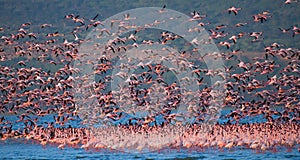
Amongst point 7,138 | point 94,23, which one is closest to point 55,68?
point 7,138

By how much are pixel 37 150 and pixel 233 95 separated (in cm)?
1493

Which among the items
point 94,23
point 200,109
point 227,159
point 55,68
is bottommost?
point 227,159

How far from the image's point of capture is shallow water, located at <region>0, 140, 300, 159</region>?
138ft

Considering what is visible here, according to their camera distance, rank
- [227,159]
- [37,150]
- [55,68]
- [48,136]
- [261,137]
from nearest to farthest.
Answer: [227,159]
[261,137]
[37,150]
[48,136]
[55,68]

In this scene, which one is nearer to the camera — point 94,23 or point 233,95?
point 94,23

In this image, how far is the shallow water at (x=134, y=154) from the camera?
42.1 metres

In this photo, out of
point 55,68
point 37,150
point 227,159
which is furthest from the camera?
point 55,68

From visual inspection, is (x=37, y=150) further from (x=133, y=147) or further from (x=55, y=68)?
(x=55, y=68)

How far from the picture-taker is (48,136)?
175 feet

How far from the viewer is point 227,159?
4150 cm

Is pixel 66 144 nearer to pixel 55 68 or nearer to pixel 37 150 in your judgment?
pixel 37 150

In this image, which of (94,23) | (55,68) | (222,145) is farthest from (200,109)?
(55,68)

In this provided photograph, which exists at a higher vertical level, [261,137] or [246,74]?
[246,74]

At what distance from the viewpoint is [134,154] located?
4503 cm
